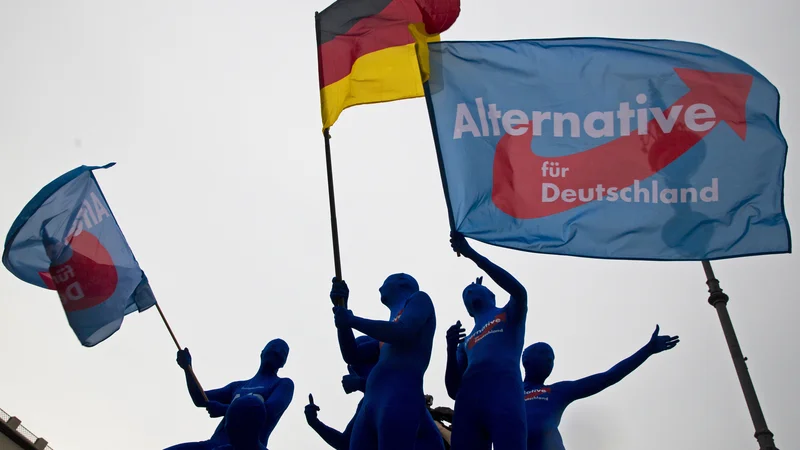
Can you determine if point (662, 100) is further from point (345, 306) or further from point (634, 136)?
point (345, 306)

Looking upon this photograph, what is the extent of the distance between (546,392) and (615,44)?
3817 mm

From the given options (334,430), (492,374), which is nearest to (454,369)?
(492,374)

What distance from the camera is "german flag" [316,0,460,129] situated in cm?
1000

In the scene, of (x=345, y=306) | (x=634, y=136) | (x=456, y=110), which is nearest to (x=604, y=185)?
(x=634, y=136)

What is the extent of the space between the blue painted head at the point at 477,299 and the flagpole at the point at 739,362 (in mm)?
2153

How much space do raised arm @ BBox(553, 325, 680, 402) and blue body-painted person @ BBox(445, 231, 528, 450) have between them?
110cm

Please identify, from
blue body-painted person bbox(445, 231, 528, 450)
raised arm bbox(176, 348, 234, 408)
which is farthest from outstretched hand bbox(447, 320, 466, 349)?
raised arm bbox(176, 348, 234, 408)

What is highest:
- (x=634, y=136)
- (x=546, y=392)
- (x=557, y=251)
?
(x=634, y=136)

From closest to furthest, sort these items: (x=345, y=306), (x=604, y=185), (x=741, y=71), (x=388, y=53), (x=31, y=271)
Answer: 1. (x=345, y=306)
2. (x=604, y=185)
3. (x=741, y=71)
4. (x=388, y=53)
5. (x=31, y=271)

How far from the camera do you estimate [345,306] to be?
8.19m

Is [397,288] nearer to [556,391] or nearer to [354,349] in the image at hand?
[354,349]

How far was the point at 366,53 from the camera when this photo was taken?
10.3m

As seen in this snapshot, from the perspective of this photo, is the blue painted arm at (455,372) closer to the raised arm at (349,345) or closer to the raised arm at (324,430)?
the raised arm at (349,345)

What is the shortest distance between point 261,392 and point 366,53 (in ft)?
13.3
